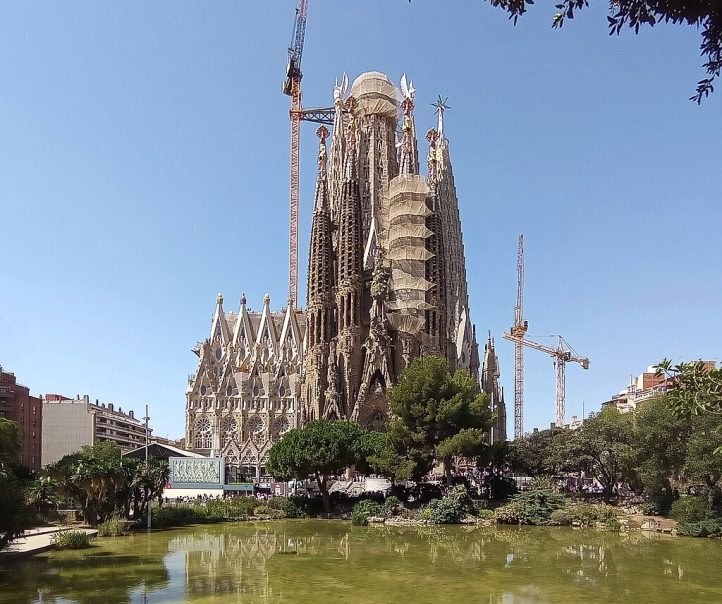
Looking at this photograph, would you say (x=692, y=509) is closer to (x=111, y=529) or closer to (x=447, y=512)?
(x=447, y=512)

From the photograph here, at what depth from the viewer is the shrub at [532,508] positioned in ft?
130

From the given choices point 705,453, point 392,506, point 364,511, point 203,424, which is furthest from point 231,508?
point 203,424

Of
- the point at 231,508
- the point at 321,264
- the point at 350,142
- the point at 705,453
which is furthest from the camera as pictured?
the point at 350,142

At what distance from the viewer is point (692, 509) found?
111ft

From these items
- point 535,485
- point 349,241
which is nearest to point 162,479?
point 535,485

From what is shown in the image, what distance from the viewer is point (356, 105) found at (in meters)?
83.4

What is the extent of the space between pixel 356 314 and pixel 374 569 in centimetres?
4556

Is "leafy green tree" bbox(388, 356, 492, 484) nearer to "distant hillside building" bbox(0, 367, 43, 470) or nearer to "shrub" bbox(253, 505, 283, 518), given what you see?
"shrub" bbox(253, 505, 283, 518)

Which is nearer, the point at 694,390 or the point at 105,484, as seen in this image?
the point at 694,390

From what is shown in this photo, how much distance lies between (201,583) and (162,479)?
19015 millimetres

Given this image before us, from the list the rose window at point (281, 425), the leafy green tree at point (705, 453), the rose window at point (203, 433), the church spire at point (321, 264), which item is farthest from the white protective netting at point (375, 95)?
the leafy green tree at point (705, 453)

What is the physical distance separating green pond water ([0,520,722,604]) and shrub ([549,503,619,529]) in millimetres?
4461

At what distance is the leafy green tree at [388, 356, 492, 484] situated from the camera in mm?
41250

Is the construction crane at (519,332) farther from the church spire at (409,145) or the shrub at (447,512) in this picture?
the shrub at (447,512)
